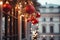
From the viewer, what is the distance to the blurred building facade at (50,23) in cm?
3391

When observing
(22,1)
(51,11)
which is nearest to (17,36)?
(22,1)

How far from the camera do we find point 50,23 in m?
34.5

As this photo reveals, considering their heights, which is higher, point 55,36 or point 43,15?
point 43,15

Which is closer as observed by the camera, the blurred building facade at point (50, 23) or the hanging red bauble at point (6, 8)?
the hanging red bauble at point (6, 8)

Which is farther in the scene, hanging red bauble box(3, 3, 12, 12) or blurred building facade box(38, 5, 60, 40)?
blurred building facade box(38, 5, 60, 40)

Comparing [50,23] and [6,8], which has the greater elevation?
[50,23]

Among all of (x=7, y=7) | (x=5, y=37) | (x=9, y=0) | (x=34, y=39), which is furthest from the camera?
(x=34, y=39)

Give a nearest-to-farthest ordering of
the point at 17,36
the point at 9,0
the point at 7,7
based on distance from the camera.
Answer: the point at 7,7 < the point at 9,0 < the point at 17,36

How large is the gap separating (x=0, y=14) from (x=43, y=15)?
31113mm

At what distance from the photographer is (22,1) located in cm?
382

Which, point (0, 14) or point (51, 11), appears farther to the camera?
point (51, 11)

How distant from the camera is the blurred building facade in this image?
33.9 metres

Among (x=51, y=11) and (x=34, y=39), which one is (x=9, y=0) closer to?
(x=34, y=39)

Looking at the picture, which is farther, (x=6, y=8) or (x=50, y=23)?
(x=50, y=23)
